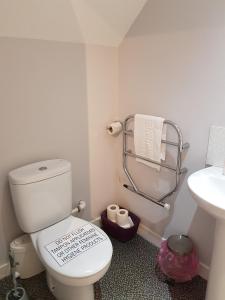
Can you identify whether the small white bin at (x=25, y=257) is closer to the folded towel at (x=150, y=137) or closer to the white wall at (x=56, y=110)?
the white wall at (x=56, y=110)

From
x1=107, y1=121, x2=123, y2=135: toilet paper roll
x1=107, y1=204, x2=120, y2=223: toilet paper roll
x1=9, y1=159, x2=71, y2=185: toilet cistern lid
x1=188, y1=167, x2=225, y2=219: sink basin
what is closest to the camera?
x1=188, y1=167, x2=225, y2=219: sink basin

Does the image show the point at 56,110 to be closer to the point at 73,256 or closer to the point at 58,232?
the point at 58,232

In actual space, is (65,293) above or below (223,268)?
below

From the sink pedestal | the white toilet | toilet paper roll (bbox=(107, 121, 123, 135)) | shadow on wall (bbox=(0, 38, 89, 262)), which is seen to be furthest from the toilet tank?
the sink pedestal

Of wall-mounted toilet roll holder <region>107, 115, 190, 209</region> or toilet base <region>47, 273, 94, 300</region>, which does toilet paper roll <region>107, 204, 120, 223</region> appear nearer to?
wall-mounted toilet roll holder <region>107, 115, 190, 209</region>

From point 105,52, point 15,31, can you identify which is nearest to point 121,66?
point 105,52

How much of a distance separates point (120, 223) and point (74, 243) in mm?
660

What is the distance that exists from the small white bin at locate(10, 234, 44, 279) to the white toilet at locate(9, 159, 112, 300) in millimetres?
166

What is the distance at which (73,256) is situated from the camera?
1.28 m

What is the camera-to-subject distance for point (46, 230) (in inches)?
58.9

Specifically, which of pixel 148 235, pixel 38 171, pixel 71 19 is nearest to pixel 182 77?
pixel 71 19

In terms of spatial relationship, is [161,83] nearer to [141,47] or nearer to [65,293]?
[141,47]

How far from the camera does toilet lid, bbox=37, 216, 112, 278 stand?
1223 mm

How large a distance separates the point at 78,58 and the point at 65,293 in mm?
1453
